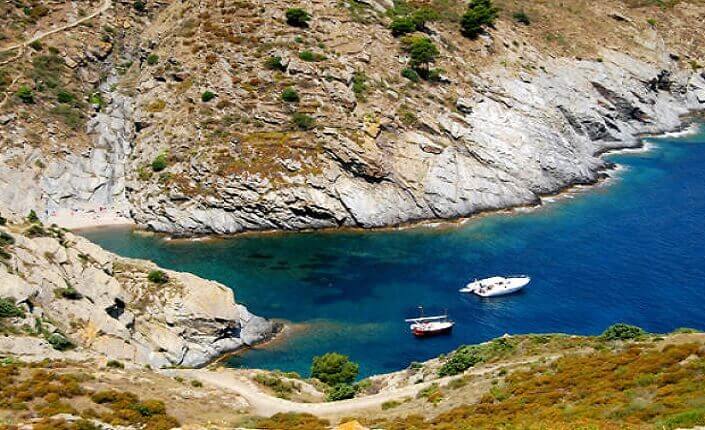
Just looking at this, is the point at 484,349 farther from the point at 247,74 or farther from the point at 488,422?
the point at 247,74

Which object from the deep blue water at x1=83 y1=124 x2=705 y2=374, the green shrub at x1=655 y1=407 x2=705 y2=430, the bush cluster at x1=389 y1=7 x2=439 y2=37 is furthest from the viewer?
the bush cluster at x1=389 y1=7 x2=439 y2=37

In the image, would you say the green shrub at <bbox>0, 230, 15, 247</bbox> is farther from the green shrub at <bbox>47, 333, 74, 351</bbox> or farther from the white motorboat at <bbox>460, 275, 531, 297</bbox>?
the white motorboat at <bbox>460, 275, 531, 297</bbox>

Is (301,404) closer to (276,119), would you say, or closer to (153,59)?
(276,119)

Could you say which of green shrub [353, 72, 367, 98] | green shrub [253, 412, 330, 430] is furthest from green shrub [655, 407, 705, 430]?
green shrub [353, 72, 367, 98]

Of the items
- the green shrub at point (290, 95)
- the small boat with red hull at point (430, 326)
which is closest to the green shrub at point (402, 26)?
the green shrub at point (290, 95)

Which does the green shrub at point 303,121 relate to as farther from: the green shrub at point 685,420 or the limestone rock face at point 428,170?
the green shrub at point 685,420

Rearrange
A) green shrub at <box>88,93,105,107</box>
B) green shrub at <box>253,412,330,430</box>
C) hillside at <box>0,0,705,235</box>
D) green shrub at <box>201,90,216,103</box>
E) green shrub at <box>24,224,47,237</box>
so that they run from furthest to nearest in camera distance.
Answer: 1. green shrub at <box>88,93,105,107</box>
2. green shrub at <box>201,90,216,103</box>
3. hillside at <box>0,0,705,235</box>
4. green shrub at <box>24,224,47,237</box>
5. green shrub at <box>253,412,330,430</box>
